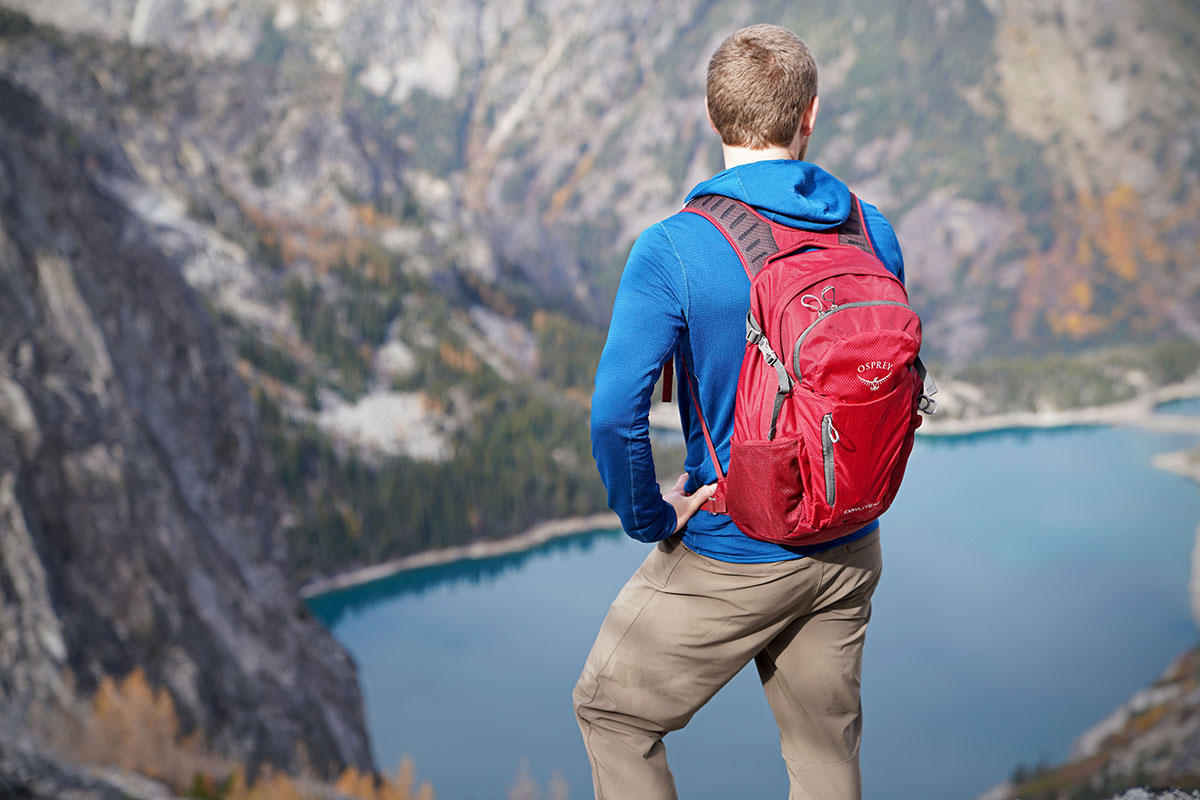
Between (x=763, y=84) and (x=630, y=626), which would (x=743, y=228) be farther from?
(x=630, y=626)

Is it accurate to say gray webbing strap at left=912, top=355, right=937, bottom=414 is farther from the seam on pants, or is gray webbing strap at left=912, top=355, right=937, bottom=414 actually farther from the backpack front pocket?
the seam on pants

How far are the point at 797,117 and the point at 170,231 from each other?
117 m

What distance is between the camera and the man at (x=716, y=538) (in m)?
2.98

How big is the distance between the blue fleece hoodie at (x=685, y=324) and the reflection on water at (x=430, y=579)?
228 feet

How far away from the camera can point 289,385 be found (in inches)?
3974

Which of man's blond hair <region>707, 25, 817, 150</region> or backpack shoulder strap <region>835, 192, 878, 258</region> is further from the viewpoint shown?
backpack shoulder strap <region>835, 192, 878, 258</region>

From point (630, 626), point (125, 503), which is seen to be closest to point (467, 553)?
point (125, 503)

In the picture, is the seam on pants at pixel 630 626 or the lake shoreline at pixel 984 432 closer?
the seam on pants at pixel 630 626

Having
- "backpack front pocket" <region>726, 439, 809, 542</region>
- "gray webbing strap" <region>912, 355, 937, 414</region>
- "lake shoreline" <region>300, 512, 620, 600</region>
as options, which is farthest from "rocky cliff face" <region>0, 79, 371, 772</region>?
"lake shoreline" <region>300, 512, 620, 600</region>

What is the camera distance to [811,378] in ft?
9.68

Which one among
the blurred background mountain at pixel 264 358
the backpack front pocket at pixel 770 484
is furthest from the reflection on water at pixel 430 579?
the backpack front pocket at pixel 770 484

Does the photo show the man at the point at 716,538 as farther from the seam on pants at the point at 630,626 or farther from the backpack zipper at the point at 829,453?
the backpack zipper at the point at 829,453

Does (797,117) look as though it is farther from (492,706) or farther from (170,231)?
(170,231)

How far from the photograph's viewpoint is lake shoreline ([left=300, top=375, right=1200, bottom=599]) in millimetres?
79312
